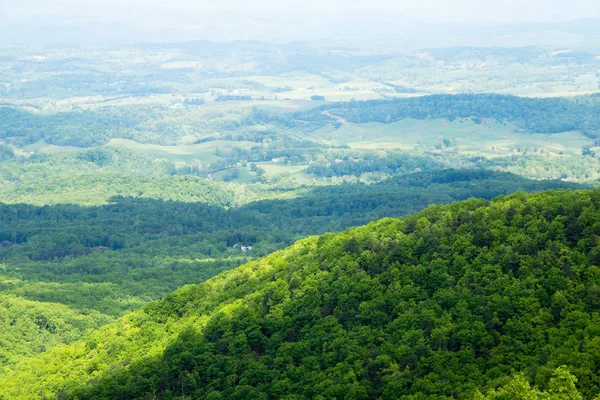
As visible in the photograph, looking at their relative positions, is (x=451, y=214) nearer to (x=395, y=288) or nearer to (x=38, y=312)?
(x=395, y=288)

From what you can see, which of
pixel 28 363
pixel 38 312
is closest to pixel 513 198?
pixel 28 363

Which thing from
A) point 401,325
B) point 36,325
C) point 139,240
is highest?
point 401,325

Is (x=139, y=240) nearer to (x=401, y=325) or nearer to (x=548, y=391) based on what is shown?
(x=401, y=325)

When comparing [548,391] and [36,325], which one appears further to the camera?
[36,325]

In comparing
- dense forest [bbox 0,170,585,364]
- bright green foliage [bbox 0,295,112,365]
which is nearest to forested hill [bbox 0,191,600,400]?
bright green foliage [bbox 0,295,112,365]

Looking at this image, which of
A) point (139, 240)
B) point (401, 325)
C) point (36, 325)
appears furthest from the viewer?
point (139, 240)

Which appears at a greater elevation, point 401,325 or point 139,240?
point 401,325

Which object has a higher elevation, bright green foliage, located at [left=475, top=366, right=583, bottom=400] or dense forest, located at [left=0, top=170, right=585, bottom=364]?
bright green foliage, located at [left=475, top=366, right=583, bottom=400]

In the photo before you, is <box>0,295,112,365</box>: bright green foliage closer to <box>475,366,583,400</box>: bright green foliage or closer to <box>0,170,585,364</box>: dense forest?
<box>0,170,585,364</box>: dense forest

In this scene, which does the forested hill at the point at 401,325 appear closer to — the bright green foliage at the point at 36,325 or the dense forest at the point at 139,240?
the bright green foliage at the point at 36,325

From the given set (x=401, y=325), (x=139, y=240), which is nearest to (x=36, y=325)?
(x=139, y=240)
